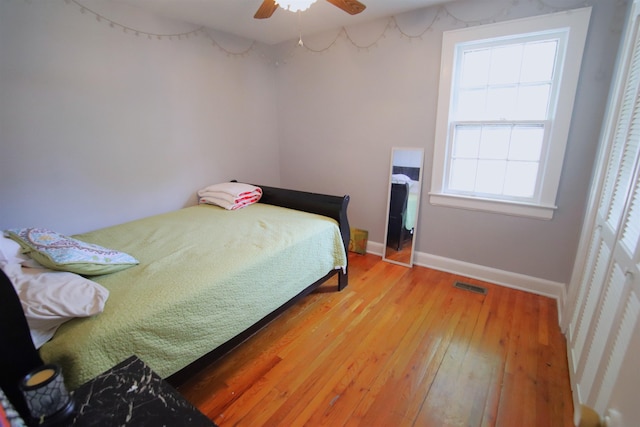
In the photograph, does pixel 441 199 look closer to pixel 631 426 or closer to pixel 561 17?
pixel 561 17

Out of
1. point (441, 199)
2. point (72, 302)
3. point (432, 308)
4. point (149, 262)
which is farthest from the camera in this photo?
point (441, 199)

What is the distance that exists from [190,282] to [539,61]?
280 cm

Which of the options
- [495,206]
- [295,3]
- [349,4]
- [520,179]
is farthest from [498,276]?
[295,3]

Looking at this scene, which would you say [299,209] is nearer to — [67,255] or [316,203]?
[316,203]

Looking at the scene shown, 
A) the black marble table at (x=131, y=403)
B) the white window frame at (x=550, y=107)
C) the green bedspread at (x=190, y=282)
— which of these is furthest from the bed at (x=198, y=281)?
the white window frame at (x=550, y=107)

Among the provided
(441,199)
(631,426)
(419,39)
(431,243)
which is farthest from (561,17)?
(631,426)

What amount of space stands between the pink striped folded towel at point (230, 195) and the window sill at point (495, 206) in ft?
5.62

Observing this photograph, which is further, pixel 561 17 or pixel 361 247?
pixel 361 247

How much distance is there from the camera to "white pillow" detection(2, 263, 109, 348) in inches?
41.3

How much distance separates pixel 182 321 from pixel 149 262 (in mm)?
482

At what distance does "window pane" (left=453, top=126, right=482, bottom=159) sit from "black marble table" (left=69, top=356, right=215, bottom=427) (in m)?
2.61

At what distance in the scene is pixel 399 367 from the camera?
1.70 meters

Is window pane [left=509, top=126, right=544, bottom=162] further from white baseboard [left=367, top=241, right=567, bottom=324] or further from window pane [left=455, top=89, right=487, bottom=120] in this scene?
white baseboard [left=367, top=241, right=567, bottom=324]

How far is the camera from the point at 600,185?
5.48ft
